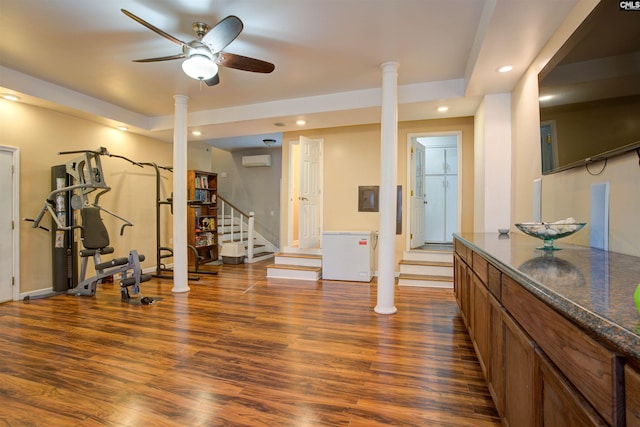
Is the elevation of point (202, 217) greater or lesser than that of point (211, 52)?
lesser

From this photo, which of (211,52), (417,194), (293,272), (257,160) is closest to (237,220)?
(257,160)

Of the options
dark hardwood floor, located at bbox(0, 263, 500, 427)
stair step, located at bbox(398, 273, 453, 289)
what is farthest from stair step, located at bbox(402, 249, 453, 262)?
dark hardwood floor, located at bbox(0, 263, 500, 427)

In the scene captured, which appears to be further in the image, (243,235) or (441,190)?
(243,235)

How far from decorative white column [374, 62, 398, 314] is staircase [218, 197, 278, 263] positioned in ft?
13.2

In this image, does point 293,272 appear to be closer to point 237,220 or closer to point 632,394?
point 237,220

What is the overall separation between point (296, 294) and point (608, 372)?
12.5 feet

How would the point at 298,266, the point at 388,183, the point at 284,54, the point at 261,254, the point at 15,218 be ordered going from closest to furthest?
the point at 284,54, the point at 388,183, the point at 15,218, the point at 298,266, the point at 261,254

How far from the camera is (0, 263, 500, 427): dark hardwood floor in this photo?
175 cm

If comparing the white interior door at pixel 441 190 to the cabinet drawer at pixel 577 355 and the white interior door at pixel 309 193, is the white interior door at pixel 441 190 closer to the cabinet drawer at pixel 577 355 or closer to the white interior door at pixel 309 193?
the white interior door at pixel 309 193

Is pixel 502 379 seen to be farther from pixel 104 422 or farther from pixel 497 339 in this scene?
pixel 104 422

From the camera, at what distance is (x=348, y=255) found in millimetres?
5051

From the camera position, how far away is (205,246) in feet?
22.4

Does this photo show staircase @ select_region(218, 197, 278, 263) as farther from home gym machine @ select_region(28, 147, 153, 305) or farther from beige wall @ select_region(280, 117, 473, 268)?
home gym machine @ select_region(28, 147, 153, 305)

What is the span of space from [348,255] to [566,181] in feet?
10.5
